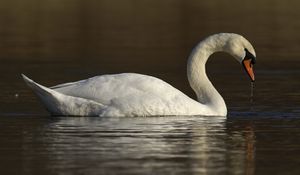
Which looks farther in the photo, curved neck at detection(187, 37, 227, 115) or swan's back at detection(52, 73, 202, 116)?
curved neck at detection(187, 37, 227, 115)

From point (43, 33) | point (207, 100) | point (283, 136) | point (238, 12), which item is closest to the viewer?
point (283, 136)

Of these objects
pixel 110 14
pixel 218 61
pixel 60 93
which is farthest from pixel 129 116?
pixel 110 14

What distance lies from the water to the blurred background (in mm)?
36

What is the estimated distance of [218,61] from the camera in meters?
26.2

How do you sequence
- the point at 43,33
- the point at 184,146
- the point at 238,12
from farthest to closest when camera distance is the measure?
the point at 238,12 → the point at 43,33 → the point at 184,146

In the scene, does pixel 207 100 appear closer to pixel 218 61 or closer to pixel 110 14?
pixel 218 61

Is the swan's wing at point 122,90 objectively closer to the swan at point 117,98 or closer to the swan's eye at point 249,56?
the swan at point 117,98

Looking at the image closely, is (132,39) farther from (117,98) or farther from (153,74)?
(117,98)

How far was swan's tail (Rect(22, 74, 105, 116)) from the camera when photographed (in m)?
16.2

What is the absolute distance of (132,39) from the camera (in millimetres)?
31938

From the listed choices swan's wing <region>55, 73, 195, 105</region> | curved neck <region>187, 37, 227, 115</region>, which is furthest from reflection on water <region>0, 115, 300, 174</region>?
curved neck <region>187, 37, 227, 115</region>

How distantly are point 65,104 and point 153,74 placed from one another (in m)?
6.90

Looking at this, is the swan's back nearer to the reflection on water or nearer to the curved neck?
the reflection on water

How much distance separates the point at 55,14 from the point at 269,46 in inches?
542
